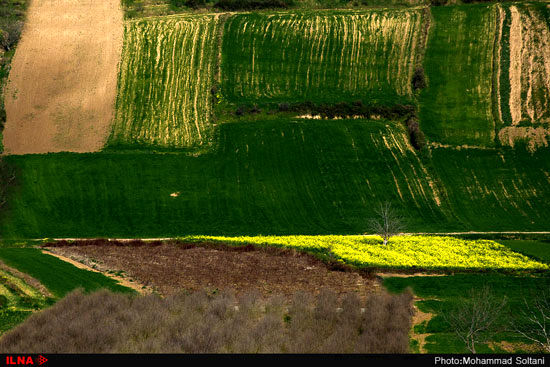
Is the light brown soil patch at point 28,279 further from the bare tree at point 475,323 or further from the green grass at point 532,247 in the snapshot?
the green grass at point 532,247

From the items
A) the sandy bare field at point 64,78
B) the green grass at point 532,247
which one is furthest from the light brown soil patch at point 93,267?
A: the green grass at point 532,247

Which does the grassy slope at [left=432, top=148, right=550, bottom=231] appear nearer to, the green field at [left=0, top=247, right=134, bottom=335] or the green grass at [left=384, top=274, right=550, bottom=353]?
the green grass at [left=384, top=274, right=550, bottom=353]

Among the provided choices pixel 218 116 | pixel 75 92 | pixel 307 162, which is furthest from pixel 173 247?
pixel 75 92

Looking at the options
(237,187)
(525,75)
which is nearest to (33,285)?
(237,187)

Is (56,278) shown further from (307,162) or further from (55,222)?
(307,162)

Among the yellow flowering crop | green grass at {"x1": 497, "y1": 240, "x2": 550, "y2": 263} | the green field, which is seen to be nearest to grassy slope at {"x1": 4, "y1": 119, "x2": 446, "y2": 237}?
the yellow flowering crop

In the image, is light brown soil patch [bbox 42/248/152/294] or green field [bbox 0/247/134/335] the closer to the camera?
green field [bbox 0/247/134/335]

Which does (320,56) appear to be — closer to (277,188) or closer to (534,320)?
(277,188)
